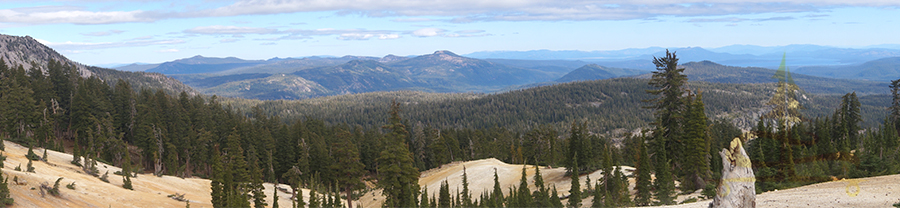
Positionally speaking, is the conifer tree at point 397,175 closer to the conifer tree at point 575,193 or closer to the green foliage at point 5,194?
the conifer tree at point 575,193

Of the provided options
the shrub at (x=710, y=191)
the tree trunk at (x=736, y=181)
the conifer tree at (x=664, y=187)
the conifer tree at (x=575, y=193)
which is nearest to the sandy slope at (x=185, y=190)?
the conifer tree at (x=664, y=187)

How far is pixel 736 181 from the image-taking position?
536 inches

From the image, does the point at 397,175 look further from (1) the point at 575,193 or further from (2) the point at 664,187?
(2) the point at 664,187

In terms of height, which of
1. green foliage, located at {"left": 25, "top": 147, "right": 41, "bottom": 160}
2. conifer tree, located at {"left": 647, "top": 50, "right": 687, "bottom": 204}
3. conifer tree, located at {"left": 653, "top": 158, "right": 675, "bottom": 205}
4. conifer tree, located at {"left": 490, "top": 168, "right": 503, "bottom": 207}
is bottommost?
conifer tree, located at {"left": 490, "top": 168, "right": 503, "bottom": 207}

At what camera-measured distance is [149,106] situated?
9425 centimetres

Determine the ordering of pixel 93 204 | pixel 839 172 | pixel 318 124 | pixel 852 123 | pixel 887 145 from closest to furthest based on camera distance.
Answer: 1. pixel 93 204
2. pixel 839 172
3. pixel 887 145
4. pixel 852 123
5. pixel 318 124

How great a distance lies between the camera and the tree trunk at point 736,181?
13.4 meters

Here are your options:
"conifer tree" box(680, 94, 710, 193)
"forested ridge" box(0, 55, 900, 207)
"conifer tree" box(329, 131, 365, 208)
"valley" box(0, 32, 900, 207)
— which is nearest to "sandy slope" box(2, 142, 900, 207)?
"valley" box(0, 32, 900, 207)

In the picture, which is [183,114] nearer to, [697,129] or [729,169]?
[697,129]

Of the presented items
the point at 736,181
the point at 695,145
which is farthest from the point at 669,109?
the point at 736,181

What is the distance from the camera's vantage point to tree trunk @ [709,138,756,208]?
13398mm

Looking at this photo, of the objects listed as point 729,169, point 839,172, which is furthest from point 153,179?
point 839,172

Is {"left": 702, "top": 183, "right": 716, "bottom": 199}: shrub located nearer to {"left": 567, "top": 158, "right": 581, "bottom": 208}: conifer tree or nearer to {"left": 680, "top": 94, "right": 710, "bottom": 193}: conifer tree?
{"left": 680, "top": 94, "right": 710, "bottom": 193}: conifer tree

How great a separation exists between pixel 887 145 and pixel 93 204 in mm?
78756
